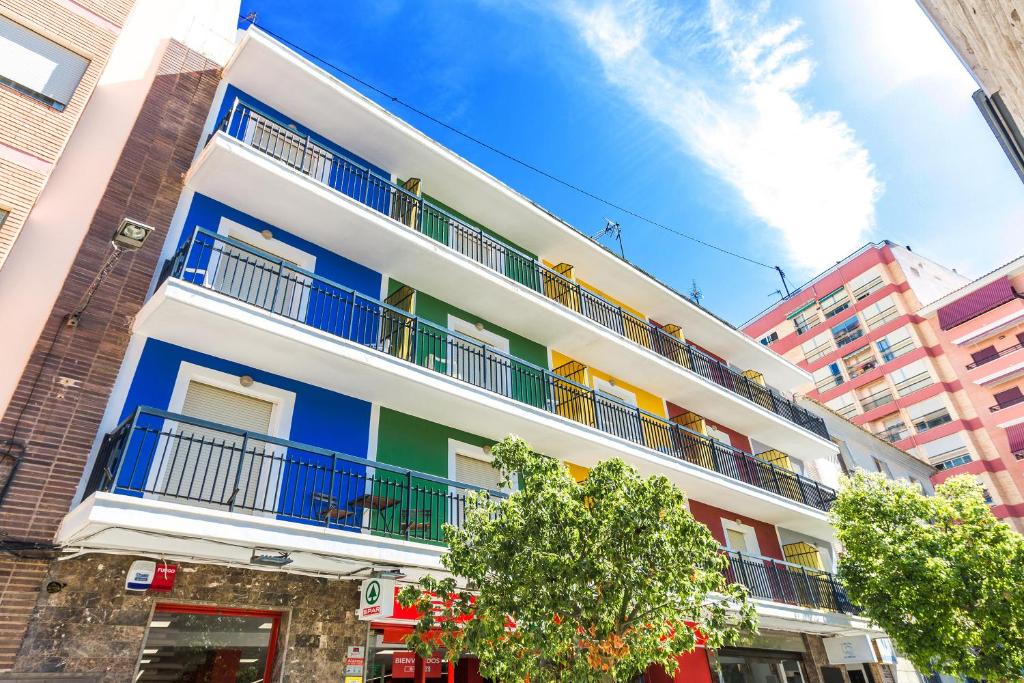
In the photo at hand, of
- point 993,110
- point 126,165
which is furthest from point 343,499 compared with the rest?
point 993,110

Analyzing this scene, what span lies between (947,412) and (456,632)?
41459mm

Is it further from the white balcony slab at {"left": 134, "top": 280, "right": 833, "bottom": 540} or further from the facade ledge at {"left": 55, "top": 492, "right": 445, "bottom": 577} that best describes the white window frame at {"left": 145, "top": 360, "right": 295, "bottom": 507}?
the facade ledge at {"left": 55, "top": 492, "right": 445, "bottom": 577}

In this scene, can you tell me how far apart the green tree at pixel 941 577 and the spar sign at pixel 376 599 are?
11199 millimetres

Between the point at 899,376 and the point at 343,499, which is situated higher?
the point at 899,376

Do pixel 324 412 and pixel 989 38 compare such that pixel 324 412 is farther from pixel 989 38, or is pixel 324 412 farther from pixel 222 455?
pixel 989 38

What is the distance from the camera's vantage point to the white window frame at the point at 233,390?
880 centimetres

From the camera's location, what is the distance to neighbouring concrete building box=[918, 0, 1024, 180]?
9.15 ft

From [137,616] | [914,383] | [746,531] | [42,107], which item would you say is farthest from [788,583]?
[914,383]

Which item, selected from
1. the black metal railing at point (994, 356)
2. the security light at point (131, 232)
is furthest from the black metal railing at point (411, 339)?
the black metal railing at point (994, 356)

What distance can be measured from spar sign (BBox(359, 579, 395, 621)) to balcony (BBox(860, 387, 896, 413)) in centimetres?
4168

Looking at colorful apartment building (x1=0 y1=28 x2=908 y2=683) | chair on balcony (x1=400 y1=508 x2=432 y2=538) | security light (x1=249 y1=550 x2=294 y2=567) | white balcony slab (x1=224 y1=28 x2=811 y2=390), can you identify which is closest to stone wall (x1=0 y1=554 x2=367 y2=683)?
colorful apartment building (x1=0 y1=28 x2=908 y2=683)

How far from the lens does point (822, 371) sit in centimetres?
4478

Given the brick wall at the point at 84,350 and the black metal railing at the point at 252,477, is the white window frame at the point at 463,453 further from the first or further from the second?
the brick wall at the point at 84,350

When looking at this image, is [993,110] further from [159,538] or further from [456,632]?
[159,538]
